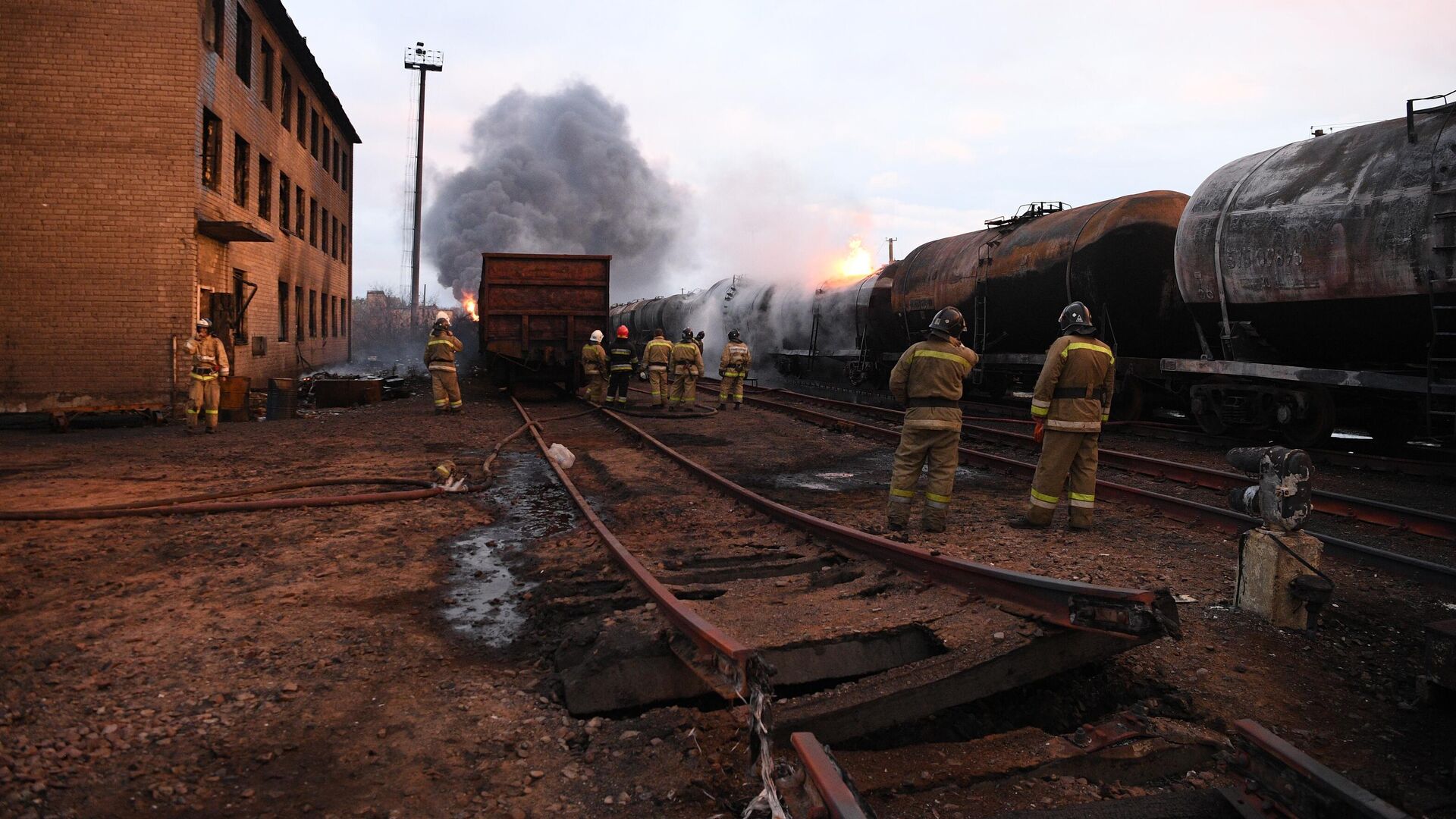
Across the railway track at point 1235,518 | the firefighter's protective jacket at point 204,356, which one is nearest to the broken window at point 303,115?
the firefighter's protective jacket at point 204,356

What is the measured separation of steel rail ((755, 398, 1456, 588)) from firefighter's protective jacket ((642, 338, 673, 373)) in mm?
6895

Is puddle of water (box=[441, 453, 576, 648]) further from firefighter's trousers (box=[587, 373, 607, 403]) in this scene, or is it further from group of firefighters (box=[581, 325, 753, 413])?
firefighter's trousers (box=[587, 373, 607, 403])

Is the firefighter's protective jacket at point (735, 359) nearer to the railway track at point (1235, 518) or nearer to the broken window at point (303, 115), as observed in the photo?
the railway track at point (1235, 518)

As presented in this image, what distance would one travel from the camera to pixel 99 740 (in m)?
2.93

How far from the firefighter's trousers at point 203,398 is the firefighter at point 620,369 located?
241 inches

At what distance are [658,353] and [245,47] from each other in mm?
10567

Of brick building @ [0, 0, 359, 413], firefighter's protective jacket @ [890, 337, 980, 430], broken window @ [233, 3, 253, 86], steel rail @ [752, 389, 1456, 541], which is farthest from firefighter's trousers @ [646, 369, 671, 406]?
broken window @ [233, 3, 253, 86]

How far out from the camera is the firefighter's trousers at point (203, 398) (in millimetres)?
11156

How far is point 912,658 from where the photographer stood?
3.63 meters

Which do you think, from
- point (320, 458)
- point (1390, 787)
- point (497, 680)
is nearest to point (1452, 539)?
point (1390, 787)

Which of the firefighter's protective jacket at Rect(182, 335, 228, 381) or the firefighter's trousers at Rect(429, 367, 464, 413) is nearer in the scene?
the firefighter's protective jacket at Rect(182, 335, 228, 381)

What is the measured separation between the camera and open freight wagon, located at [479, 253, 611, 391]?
1628cm

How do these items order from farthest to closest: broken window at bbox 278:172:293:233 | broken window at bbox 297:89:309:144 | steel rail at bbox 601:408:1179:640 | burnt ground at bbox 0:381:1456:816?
broken window at bbox 297:89:309:144
broken window at bbox 278:172:293:233
steel rail at bbox 601:408:1179:640
burnt ground at bbox 0:381:1456:816

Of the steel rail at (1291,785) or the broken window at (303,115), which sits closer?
the steel rail at (1291,785)
